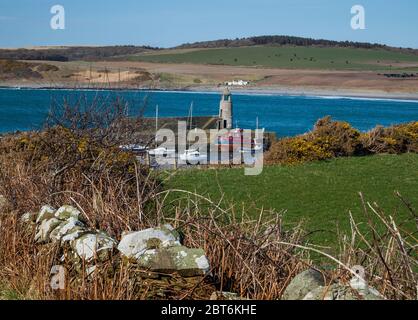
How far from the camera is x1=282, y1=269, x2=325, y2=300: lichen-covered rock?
15.9 feet

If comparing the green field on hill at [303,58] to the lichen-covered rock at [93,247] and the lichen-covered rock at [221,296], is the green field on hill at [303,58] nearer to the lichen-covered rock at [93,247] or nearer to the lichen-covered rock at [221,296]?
the lichen-covered rock at [93,247]

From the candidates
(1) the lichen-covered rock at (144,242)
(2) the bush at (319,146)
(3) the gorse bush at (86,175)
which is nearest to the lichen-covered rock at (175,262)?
(1) the lichen-covered rock at (144,242)

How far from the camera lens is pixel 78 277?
5500 millimetres

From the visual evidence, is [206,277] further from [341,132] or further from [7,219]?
[341,132]

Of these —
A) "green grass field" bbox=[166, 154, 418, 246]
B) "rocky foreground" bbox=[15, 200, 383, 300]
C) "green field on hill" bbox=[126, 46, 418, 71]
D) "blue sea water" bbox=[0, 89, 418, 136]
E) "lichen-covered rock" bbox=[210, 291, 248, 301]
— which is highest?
"green field on hill" bbox=[126, 46, 418, 71]

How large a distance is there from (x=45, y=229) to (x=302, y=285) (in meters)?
2.82

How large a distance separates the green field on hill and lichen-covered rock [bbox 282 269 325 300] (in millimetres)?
175193

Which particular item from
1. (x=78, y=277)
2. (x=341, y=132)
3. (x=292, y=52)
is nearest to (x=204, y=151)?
(x=341, y=132)

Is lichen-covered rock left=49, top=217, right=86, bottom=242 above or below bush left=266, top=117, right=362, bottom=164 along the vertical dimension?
above

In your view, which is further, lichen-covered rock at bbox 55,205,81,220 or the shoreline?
the shoreline

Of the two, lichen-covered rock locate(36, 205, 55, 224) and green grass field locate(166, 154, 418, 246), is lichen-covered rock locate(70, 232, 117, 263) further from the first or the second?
green grass field locate(166, 154, 418, 246)

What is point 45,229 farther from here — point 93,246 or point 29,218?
point 93,246

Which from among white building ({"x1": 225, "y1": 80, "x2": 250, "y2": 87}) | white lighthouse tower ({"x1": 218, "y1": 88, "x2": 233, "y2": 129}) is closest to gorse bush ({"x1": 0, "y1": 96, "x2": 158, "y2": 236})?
white lighthouse tower ({"x1": 218, "y1": 88, "x2": 233, "y2": 129})

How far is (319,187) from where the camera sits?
16812 millimetres
